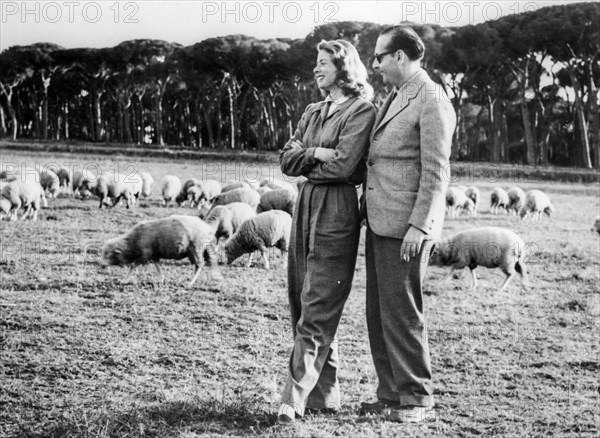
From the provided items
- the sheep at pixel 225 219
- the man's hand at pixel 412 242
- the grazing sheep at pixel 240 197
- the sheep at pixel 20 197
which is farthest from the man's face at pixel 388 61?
the sheep at pixel 20 197

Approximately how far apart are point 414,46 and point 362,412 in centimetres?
189

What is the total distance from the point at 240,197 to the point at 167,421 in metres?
9.17

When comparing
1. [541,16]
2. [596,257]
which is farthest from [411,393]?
[541,16]

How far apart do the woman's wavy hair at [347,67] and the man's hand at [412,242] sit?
782mm

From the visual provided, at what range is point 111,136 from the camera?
30688 mm

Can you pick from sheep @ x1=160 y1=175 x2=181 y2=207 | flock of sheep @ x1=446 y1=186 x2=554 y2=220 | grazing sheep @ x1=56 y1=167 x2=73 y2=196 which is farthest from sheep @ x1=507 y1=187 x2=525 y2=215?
grazing sheep @ x1=56 y1=167 x2=73 y2=196

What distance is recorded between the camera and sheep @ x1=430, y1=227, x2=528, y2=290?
9102mm

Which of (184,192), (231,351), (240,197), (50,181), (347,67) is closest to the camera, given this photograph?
(347,67)

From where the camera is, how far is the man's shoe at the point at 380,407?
3844mm

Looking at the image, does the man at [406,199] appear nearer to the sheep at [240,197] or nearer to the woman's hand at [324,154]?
the woman's hand at [324,154]

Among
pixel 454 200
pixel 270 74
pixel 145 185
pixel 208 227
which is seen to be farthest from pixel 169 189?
pixel 270 74

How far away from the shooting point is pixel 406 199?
12.0 ft

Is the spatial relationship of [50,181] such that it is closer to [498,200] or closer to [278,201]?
[278,201]

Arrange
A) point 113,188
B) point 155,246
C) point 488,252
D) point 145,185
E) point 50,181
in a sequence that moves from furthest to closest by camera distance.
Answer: point 145,185 → point 50,181 → point 113,188 → point 488,252 → point 155,246
